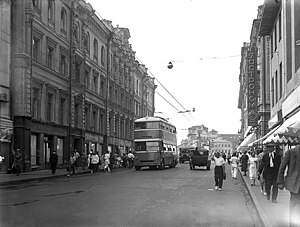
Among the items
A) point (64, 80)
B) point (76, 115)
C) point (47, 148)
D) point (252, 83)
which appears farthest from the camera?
point (252, 83)

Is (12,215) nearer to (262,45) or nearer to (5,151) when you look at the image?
(5,151)

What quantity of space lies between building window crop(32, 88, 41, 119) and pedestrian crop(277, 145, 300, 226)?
27394 mm

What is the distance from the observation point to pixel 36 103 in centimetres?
3456

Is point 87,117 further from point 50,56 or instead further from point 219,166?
point 219,166

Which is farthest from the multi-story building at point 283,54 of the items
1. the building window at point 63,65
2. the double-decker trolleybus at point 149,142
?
the building window at point 63,65

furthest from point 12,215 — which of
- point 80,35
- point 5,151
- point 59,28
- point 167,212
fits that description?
point 80,35

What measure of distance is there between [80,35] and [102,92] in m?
9.87

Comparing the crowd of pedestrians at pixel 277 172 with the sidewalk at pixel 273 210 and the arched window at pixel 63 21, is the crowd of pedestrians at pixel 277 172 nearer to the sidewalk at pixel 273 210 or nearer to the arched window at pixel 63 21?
the sidewalk at pixel 273 210

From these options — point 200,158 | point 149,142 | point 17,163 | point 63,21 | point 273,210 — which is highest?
point 63,21

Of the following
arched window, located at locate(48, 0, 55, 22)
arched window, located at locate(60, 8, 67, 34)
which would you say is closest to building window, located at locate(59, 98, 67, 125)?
arched window, located at locate(60, 8, 67, 34)

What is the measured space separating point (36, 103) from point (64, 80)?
18.8 feet

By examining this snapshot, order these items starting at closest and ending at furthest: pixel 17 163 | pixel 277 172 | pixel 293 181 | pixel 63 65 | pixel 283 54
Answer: pixel 293 181 < pixel 277 172 < pixel 17 163 < pixel 283 54 < pixel 63 65

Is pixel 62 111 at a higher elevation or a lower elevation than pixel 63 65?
lower

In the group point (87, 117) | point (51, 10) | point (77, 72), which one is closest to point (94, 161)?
point (77, 72)
